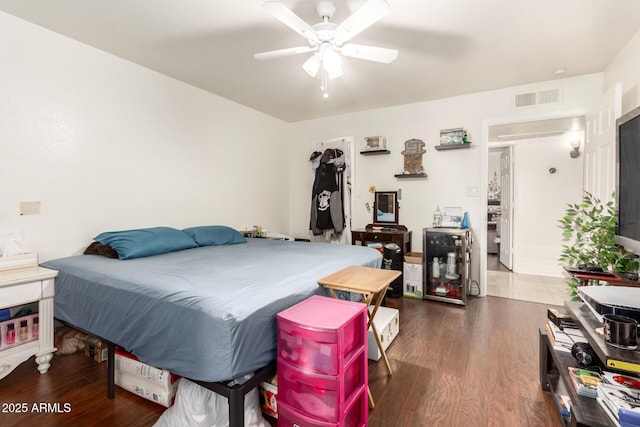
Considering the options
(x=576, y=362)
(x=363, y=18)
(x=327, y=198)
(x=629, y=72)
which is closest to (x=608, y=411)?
(x=576, y=362)

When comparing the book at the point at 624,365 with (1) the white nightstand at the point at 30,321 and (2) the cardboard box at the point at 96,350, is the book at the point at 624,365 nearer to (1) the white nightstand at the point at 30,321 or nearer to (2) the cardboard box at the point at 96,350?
(2) the cardboard box at the point at 96,350

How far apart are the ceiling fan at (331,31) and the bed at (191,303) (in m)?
1.50

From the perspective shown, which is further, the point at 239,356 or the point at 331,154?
the point at 331,154

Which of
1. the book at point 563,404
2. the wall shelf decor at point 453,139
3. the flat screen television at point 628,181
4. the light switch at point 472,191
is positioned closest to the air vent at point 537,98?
→ the wall shelf decor at point 453,139

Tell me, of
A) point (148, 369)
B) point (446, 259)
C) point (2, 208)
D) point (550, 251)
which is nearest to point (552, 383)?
point (446, 259)

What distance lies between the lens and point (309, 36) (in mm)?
2070

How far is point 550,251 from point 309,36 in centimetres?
555

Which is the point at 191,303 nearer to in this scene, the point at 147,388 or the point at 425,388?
the point at 147,388

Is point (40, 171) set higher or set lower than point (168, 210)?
higher

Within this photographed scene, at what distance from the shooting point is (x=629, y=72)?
8.55 ft

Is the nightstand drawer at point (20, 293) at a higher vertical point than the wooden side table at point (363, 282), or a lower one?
lower

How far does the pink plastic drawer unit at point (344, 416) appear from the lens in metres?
1.35

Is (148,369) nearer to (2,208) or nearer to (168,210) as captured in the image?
(2,208)

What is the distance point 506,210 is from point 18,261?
6.59 metres
